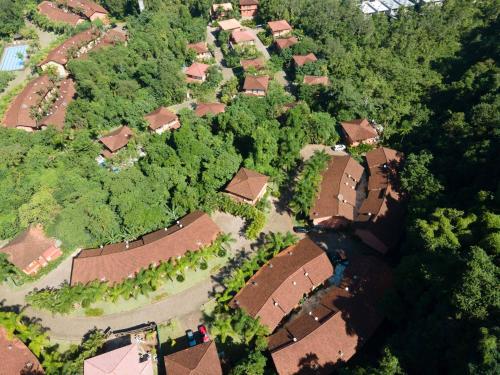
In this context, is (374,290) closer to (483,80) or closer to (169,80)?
(483,80)

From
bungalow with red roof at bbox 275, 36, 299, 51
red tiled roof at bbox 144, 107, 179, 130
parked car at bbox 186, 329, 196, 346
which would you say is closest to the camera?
parked car at bbox 186, 329, 196, 346

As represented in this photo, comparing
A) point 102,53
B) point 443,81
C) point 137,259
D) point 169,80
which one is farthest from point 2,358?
point 443,81

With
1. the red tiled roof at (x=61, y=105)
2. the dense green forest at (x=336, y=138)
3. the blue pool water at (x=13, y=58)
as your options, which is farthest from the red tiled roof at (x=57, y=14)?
the red tiled roof at (x=61, y=105)

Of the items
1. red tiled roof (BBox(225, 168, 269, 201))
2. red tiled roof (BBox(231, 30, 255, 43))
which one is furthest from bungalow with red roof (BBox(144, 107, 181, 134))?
red tiled roof (BBox(231, 30, 255, 43))

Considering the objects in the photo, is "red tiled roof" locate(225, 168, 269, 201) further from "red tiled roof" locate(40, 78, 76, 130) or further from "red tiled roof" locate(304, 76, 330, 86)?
"red tiled roof" locate(40, 78, 76, 130)

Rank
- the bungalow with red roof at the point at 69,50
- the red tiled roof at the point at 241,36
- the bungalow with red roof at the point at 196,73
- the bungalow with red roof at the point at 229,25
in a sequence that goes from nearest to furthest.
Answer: the bungalow with red roof at the point at 196,73 < the bungalow with red roof at the point at 69,50 < the red tiled roof at the point at 241,36 < the bungalow with red roof at the point at 229,25

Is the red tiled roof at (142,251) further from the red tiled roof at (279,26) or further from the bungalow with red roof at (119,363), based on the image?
the red tiled roof at (279,26)
